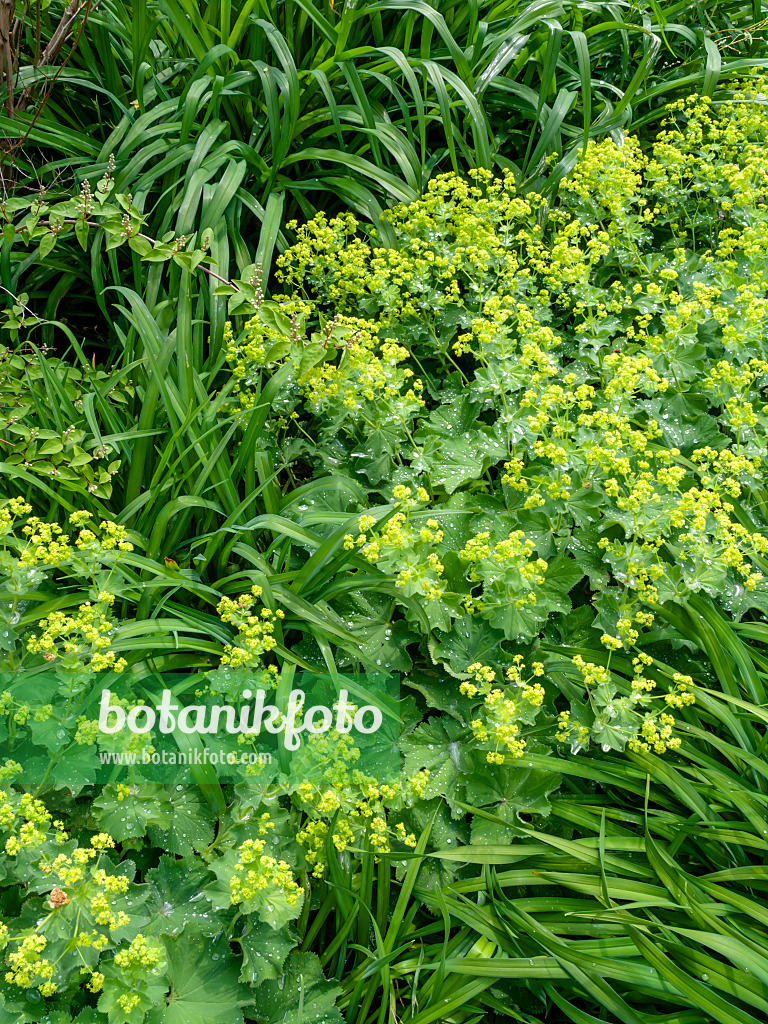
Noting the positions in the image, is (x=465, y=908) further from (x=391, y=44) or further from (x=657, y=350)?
(x=391, y=44)

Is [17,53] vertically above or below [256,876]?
above

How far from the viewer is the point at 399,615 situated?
232 centimetres

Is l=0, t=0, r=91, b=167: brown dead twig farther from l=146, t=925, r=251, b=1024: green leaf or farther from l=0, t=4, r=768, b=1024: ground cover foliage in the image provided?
l=146, t=925, r=251, b=1024: green leaf

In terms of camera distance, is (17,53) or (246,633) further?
(17,53)

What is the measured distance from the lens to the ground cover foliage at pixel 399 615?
1742 millimetres

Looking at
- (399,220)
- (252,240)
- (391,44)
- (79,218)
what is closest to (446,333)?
(399,220)

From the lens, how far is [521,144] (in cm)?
370

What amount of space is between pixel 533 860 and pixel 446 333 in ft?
5.94

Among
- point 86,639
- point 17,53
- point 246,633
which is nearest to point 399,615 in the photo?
point 246,633

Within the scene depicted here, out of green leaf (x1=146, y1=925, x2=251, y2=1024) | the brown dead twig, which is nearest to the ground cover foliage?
green leaf (x1=146, y1=925, x2=251, y2=1024)

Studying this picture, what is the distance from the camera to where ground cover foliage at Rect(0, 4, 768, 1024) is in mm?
1742

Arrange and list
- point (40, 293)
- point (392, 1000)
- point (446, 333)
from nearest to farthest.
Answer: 1. point (392, 1000)
2. point (446, 333)
3. point (40, 293)

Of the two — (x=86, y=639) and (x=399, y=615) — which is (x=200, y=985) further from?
(x=399, y=615)

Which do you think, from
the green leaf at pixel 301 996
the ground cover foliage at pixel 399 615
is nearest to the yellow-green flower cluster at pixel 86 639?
the ground cover foliage at pixel 399 615
